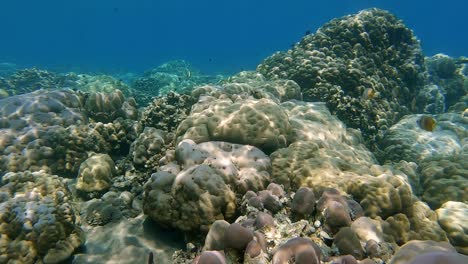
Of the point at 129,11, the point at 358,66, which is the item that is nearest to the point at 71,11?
the point at 129,11

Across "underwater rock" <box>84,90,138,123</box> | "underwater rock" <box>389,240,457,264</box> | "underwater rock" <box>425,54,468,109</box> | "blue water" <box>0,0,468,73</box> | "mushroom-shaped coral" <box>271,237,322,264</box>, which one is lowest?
"mushroom-shaped coral" <box>271,237,322,264</box>

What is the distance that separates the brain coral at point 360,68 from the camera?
1078cm

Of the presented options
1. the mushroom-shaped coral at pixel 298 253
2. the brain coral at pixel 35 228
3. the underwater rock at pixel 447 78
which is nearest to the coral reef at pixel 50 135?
the brain coral at pixel 35 228

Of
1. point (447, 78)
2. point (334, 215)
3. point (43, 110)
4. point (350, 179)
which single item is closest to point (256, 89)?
point (350, 179)

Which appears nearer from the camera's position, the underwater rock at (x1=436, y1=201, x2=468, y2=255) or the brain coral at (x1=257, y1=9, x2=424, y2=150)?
the underwater rock at (x1=436, y1=201, x2=468, y2=255)

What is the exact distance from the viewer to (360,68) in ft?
39.3

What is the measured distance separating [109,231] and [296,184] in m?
3.44

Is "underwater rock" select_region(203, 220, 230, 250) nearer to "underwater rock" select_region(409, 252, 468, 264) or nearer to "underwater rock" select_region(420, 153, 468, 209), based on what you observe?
"underwater rock" select_region(409, 252, 468, 264)

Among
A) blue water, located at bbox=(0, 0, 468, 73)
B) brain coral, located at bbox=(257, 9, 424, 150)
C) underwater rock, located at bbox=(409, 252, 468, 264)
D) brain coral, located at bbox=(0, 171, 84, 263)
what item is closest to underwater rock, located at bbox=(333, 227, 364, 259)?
underwater rock, located at bbox=(409, 252, 468, 264)

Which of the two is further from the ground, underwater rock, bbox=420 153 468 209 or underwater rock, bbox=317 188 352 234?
underwater rock, bbox=420 153 468 209

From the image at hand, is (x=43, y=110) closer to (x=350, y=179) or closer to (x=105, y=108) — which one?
(x=105, y=108)

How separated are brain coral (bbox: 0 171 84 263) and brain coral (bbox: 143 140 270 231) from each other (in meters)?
1.21

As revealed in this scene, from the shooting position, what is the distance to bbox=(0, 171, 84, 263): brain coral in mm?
4488

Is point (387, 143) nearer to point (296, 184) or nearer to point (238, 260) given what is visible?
point (296, 184)
